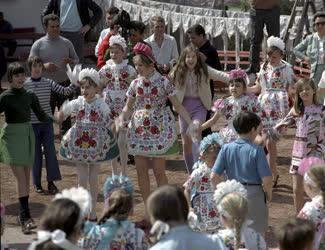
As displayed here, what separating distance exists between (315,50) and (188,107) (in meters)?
2.71

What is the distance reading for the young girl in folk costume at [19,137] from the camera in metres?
9.73

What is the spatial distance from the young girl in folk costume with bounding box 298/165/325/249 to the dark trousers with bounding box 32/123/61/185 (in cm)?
437

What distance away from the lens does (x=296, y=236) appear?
5.97 metres

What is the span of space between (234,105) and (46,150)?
2.22m

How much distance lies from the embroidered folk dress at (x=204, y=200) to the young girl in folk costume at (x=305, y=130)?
1.26 m

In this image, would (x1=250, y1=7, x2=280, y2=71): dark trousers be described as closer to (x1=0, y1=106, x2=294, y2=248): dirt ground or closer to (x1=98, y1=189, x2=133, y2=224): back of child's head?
(x1=0, y1=106, x2=294, y2=248): dirt ground

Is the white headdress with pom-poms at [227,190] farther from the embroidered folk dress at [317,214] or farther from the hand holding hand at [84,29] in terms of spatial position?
the hand holding hand at [84,29]

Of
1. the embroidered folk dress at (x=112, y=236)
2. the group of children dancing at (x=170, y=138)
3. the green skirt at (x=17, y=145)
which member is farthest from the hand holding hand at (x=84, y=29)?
the embroidered folk dress at (x=112, y=236)

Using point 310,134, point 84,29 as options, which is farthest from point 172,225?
point 84,29

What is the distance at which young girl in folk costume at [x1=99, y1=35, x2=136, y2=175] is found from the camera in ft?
36.5

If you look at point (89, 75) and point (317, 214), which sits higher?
point (89, 75)

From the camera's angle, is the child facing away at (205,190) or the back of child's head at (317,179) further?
the child facing away at (205,190)

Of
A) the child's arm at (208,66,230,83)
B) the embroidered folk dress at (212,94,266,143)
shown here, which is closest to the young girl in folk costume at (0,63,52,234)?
the embroidered folk dress at (212,94,266,143)

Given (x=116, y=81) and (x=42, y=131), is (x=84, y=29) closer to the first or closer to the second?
(x=116, y=81)
